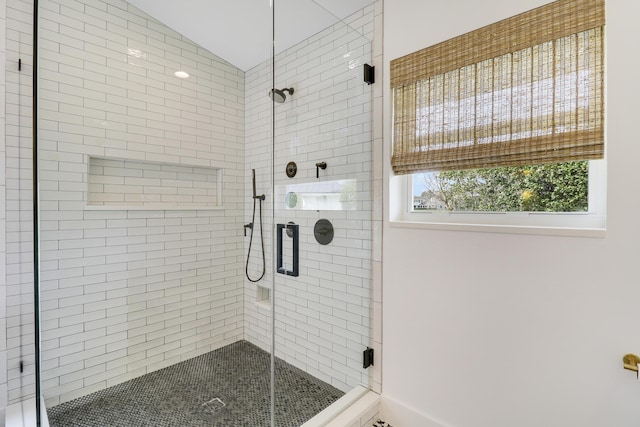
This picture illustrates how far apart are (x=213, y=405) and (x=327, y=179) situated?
5.53 feet

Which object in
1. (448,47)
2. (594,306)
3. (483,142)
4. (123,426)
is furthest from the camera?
(123,426)

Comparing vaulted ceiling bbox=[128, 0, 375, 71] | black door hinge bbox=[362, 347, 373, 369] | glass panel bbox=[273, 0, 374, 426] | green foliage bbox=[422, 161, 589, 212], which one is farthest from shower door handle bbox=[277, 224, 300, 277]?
vaulted ceiling bbox=[128, 0, 375, 71]

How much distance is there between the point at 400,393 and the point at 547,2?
2219 mm

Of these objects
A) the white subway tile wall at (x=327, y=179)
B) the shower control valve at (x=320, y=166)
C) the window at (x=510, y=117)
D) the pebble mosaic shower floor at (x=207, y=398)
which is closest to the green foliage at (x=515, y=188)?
the window at (x=510, y=117)

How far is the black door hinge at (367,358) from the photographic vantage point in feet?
6.69

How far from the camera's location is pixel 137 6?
203cm

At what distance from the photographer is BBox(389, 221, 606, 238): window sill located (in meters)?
1.29

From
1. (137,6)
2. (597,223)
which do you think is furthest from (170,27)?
(597,223)

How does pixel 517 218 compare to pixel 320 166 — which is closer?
pixel 517 218

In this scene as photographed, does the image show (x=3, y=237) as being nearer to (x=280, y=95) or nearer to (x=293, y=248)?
(x=293, y=248)

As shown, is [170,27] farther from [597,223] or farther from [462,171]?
[597,223]

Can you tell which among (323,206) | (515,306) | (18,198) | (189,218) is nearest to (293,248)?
(323,206)

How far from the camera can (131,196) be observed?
2.08m

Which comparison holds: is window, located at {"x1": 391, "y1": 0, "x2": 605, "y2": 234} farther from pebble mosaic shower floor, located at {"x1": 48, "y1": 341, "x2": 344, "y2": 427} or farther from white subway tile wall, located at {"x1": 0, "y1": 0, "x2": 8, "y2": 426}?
white subway tile wall, located at {"x1": 0, "y1": 0, "x2": 8, "y2": 426}
